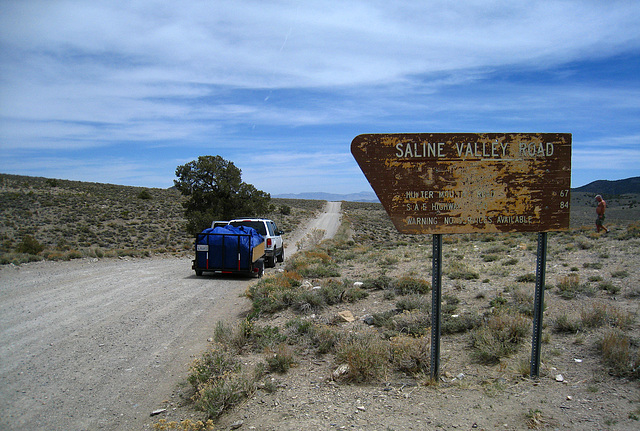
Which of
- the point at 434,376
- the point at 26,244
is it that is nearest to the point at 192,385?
the point at 434,376

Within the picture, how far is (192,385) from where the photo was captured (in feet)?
16.3

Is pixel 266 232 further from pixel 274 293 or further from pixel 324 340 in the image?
A: pixel 324 340

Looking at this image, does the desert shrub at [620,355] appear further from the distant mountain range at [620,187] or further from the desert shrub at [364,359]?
the distant mountain range at [620,187]

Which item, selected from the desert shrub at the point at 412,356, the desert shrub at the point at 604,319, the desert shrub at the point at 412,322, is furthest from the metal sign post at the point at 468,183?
the desert shrub at the point at 604,319

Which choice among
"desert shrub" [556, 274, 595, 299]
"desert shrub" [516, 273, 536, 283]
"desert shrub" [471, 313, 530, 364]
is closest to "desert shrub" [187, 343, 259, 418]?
"desert shrub" [471, 313, 530, 364]

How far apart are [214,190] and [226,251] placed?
13549mm

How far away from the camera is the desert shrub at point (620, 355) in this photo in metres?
4.64

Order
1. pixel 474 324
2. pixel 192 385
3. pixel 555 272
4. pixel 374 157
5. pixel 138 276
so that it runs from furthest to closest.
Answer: pixel 138 276
pixel 555 272
pixel 474 324
pixel 192 385
pixel 374 157

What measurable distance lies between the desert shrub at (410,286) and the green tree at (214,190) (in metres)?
17.5

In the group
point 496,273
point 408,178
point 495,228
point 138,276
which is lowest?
point 138,276

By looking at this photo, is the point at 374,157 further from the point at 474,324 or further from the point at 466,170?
the point at 474,324

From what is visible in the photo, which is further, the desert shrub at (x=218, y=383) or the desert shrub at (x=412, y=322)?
the desert shrub at (x=412, y=322)

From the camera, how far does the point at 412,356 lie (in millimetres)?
5152

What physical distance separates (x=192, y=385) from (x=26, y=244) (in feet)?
63.5
